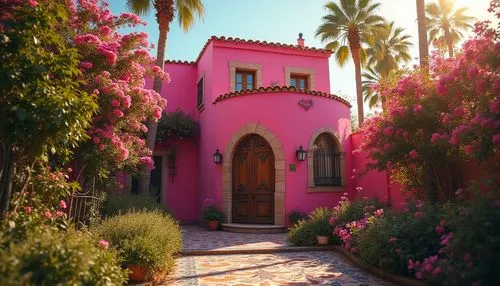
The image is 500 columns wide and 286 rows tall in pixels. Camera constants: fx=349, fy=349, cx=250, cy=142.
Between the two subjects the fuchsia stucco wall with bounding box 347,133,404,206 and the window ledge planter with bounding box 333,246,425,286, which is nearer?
the window ledge planter with bounding box 333,246,425,286

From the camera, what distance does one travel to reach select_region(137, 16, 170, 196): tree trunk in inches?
431

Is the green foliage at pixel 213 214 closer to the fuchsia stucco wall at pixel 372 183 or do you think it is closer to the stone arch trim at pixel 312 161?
the stone arch trim at pixel 312 161

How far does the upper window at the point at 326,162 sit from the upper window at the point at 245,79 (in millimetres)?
3701

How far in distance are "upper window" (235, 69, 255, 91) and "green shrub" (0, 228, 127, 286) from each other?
10.4 m

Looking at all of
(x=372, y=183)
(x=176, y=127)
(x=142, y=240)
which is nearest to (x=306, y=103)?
(x=372, y=183)

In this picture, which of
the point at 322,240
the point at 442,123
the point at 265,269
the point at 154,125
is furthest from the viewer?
the point at 154,125

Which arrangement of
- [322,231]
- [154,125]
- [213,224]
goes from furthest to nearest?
[154,125] < [213,224] < [322,231]

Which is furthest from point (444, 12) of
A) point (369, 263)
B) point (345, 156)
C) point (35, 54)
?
point (35, 54)

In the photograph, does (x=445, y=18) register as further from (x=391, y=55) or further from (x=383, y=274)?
(x=383, y=274)

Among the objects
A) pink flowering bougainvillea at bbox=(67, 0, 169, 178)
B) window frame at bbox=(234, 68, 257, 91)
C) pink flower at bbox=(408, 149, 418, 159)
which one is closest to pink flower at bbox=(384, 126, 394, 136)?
pink flower at bbox=(408, 149, 418, 159)

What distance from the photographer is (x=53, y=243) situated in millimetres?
3213

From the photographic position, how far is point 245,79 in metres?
13.6

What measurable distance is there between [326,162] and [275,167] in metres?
1.84

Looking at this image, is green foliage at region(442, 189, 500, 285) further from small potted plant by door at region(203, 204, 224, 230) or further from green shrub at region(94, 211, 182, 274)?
small potted plant by door at region(203, 204, 224, 230)
